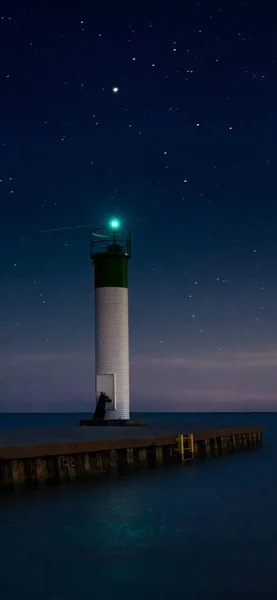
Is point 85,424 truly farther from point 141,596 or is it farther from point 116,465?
point 141,596

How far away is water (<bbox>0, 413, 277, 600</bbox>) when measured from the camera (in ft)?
48.4

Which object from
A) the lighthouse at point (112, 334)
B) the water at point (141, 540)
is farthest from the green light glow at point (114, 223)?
the water at point (141, 540)

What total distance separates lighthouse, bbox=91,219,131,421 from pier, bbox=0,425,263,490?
239 cm

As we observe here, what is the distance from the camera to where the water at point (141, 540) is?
14.8 m

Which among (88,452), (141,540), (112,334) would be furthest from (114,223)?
(141,540)

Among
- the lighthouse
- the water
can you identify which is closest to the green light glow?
the lighthouse

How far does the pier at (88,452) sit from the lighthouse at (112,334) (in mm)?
2388

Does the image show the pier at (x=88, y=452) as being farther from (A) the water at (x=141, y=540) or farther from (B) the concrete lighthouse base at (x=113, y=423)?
(B) the concrete lighthouse base at (x=113, y=423)

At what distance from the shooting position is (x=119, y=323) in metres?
34.8

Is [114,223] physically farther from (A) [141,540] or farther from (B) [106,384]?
(A) [141,540]

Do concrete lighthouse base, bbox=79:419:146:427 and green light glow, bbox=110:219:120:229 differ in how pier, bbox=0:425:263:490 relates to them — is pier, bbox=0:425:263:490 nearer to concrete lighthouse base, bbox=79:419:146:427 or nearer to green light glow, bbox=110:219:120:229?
concrete lighthouse base, bbox=79:419:146:427

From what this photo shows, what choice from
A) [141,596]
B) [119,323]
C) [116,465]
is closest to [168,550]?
[141,596]

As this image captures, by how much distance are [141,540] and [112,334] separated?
16.5 meters

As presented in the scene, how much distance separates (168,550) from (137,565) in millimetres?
1621
